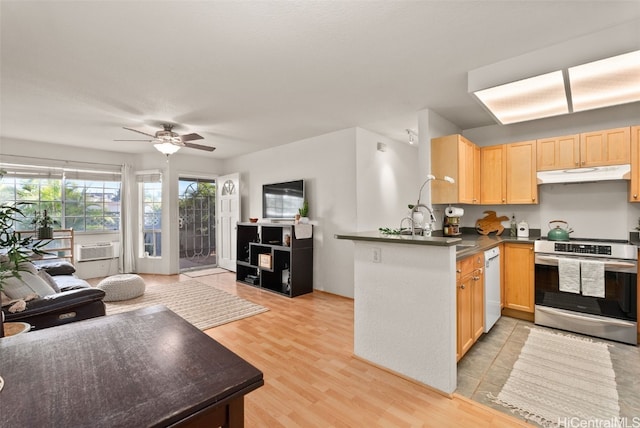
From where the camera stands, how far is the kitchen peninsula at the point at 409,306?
202 cm

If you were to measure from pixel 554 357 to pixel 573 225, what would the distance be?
182cm

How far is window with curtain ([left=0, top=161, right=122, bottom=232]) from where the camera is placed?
501cm

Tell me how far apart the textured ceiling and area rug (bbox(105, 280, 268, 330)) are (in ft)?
8.37

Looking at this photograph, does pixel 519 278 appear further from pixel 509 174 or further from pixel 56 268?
pixel 56 268

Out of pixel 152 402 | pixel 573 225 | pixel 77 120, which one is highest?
pixel 77 120

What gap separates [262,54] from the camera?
7.91 feet

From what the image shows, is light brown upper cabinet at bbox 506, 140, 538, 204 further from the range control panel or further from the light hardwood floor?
the light hardwood floor

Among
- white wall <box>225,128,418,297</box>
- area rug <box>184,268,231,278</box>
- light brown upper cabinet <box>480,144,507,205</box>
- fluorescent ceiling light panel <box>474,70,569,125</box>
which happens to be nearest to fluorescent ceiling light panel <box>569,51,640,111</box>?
fluorescent ceiling light panel <box>474,70,569,125</box>

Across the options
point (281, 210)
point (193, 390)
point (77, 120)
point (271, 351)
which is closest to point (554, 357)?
point (271, 351)

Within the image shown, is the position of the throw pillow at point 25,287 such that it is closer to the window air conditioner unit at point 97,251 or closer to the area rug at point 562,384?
the window air conditioner unit at point 97,251

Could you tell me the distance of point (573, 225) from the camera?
3521 mm

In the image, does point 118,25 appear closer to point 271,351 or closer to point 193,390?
point 193,390

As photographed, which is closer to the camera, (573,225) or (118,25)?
(118,25)

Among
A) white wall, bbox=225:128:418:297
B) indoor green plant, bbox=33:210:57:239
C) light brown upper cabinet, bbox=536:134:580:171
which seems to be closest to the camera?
light brown upper cabinet, bbox=536:134:580:171
